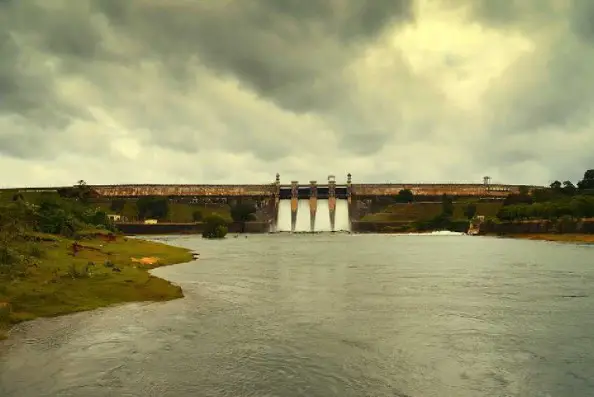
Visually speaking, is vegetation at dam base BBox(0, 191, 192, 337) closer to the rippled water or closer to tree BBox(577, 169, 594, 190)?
the rippled water

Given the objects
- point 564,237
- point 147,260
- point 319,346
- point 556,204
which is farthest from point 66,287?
point 556,204

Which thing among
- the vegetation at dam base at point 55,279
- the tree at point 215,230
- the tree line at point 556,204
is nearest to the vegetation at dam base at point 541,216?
the tree line at point 556,204

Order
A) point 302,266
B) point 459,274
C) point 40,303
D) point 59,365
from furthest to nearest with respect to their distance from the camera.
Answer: point 302,266 < point 459,274 < point 40,303 < point 59,365

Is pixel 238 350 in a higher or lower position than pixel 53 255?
lower

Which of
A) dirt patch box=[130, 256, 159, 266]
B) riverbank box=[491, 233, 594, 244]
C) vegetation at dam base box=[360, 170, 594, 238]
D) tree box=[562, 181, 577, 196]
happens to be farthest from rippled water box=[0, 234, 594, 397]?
tree box=[562, 181, 577, 196]

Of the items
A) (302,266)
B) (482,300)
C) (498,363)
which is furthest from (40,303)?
(302,266)

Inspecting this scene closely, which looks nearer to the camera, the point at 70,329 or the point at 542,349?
the point at 542,349

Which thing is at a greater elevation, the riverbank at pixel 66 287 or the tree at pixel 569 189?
the tree at pixel 569 189

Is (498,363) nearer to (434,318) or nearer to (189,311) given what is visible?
(434,318)

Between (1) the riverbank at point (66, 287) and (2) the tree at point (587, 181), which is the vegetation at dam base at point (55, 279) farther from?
(2) the tree at point (587, 181)
